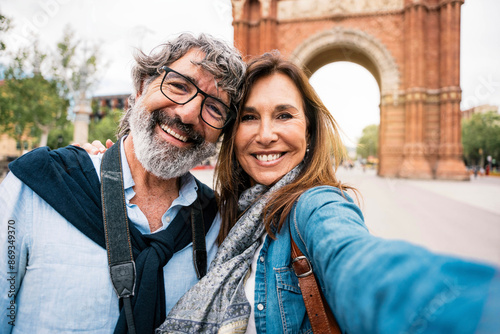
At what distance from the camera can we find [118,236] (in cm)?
119

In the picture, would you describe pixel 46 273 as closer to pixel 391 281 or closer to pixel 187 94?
pixel 187 94

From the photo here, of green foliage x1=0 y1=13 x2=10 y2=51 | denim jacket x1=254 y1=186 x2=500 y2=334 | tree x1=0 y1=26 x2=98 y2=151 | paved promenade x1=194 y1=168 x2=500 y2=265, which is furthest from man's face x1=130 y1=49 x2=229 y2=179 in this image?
tree x1=0 y1=26 x2=98 y2=151

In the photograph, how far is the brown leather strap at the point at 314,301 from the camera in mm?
A: 972

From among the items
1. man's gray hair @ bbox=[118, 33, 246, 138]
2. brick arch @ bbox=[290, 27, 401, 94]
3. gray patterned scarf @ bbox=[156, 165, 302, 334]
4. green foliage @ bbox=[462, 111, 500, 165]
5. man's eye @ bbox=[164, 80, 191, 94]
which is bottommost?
gray patterned scarf @ bbox=[156, 165, 302, 334]

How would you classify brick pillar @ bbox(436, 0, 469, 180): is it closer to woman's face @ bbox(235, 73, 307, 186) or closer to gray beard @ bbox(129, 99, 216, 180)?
woman's face @ bbox(235, 73, 307, 186)

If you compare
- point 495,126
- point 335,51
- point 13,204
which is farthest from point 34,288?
A: point 495,126

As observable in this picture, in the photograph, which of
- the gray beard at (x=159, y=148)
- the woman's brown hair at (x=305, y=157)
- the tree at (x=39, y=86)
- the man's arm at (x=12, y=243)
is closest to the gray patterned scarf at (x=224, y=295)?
the woman's brown hair at (x=305, y=157)

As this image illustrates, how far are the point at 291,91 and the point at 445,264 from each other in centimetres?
124

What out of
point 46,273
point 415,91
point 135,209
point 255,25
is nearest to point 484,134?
point 415,91

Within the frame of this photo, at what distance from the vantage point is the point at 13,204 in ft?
3.74

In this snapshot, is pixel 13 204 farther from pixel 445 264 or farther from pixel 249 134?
pixel 445 264

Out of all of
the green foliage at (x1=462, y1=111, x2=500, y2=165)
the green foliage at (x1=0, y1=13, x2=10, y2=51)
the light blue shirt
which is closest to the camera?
the light blue shirt

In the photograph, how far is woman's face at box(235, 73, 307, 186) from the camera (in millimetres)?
1491

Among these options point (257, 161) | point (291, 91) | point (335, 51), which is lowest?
point (257, 161)
